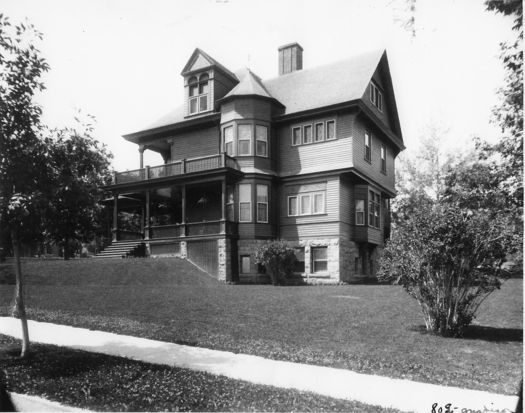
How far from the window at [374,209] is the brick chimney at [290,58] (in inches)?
354

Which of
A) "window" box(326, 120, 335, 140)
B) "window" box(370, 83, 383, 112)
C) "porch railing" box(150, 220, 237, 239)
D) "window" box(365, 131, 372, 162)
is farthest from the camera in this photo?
"window" box(370, 83, 383, 112)

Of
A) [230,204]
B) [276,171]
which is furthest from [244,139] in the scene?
[230,204]

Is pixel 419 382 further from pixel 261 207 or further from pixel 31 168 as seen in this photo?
pixel 261 207

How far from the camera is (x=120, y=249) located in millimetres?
23250

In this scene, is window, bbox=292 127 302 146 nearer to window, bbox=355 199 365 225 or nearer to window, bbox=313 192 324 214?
window, bbox=313 192 324 214

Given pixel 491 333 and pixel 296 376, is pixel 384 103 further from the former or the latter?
pixel 296 376

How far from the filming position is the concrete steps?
22591 mm

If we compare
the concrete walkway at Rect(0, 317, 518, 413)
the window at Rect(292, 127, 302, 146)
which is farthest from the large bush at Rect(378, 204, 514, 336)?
the window at Rect(292, 127, 302, 146)

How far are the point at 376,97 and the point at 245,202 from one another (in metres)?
9.75

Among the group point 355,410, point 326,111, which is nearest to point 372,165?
point 326,111

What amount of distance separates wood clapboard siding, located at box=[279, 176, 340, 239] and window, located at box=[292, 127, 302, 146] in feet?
6.76

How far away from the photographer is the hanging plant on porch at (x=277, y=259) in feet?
64.5

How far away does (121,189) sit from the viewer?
25.0 m

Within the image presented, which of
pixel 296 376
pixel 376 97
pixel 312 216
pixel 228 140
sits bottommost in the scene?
pixel 296 376
